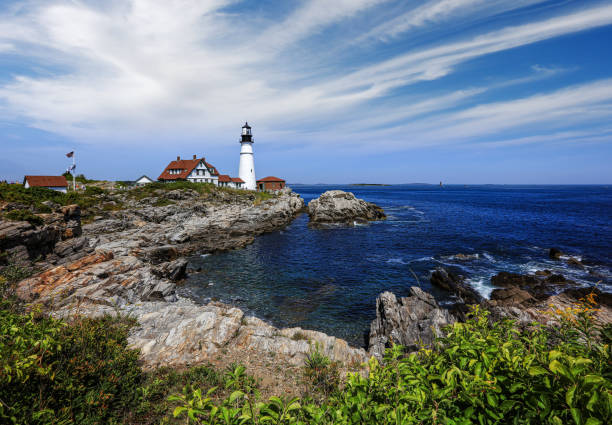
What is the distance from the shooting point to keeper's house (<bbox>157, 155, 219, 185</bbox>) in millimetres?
77062

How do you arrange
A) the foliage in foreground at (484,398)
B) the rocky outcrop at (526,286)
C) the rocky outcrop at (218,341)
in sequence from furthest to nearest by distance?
the rocky outcrop at (526,286), the rocky outcrop at (218,341), the foliage in foreground at (484,398)

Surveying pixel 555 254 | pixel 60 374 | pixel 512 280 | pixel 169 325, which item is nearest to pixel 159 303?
pixel 169 325

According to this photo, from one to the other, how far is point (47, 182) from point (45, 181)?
1.09 ft

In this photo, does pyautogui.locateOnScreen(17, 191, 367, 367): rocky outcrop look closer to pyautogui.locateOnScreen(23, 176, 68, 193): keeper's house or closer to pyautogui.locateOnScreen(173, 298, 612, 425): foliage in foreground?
pyautogui.locateOnScreen(173, 298, 612, 425): foliage in foreground

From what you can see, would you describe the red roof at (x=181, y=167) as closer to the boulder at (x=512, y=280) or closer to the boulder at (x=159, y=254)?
the boulder at (x=159, y=254)

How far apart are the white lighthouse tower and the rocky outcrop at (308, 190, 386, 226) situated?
30127mm

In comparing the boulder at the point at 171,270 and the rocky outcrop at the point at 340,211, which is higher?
the rocky outcrop at the point at 340,211

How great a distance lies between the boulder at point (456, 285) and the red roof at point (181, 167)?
72.4 meters

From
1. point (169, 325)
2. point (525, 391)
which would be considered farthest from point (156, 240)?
point (525, 391)

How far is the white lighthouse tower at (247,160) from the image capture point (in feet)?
266

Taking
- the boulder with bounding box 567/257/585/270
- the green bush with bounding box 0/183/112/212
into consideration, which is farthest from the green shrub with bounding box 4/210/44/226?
the boulder with bounding box 567/257/585/270

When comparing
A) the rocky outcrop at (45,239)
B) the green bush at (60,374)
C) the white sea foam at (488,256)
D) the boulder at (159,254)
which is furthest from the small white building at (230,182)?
the green bush at (60,374)

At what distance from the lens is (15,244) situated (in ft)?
61.9

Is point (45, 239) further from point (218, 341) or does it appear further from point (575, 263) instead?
point (575, 263)
